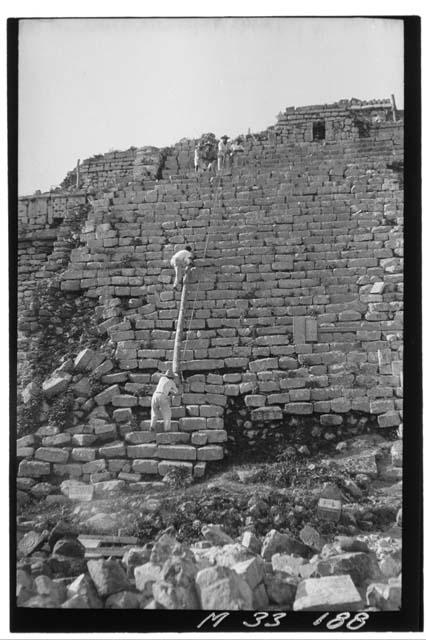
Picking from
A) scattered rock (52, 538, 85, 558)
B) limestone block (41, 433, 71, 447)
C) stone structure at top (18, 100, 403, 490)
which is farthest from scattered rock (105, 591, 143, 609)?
limestone block (41, 433, 71, 447)

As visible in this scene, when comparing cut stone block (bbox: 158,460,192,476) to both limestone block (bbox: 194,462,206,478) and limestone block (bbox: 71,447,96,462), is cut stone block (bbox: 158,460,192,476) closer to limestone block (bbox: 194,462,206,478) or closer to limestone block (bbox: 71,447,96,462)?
limestone block (bbox: 194,462,206,478)

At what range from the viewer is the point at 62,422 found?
368 inches

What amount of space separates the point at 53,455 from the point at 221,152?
4166mm

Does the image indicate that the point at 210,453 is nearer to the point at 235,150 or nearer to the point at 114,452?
the point at 114,452

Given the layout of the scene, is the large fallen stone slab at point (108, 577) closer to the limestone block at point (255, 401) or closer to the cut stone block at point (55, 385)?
the cut stone block at point (55, 385)

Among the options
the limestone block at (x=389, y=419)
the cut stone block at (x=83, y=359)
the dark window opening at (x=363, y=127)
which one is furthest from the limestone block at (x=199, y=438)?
the dark window opening at (x=363, y=127)

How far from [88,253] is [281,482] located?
11.2 feet

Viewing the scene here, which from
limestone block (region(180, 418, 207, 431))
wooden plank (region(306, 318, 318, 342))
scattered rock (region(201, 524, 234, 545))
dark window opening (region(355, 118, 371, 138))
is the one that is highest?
dark window opening (region(355, 118, 371, 138))

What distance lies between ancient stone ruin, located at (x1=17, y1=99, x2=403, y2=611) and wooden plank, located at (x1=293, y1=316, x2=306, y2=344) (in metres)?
0.02

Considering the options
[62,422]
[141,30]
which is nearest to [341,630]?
[62,422]

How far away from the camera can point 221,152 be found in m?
10.7

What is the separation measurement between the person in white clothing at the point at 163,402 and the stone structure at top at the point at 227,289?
95 millimetres

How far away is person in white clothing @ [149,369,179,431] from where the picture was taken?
30.2ft

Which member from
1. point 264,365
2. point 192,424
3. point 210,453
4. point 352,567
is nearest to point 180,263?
point 264,365
